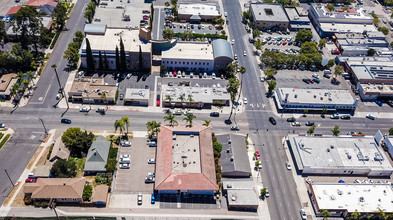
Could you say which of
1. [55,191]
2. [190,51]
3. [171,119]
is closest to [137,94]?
[171,119]

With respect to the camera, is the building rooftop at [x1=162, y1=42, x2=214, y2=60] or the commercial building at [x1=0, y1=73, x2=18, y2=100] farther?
the building rooftop at [x1=162, y1=42, x2=214, y2=60]

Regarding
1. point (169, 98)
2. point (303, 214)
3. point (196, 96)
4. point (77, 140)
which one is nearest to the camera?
point (303, 214)

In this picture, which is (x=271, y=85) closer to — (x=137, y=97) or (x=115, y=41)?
(x=137, y=97)

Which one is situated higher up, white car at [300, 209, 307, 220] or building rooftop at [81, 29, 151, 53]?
building rooftop at [81, 29, 151, 53]

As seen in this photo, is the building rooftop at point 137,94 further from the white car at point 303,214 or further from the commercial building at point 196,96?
the white car at point 303,214

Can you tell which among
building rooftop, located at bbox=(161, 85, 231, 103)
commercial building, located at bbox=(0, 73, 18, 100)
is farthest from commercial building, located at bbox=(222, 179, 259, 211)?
commercial building, located at bbox=(0, 73, 18, 100)

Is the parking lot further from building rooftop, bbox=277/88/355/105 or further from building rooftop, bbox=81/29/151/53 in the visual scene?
building rooftop, bbox=277/88/355/105
